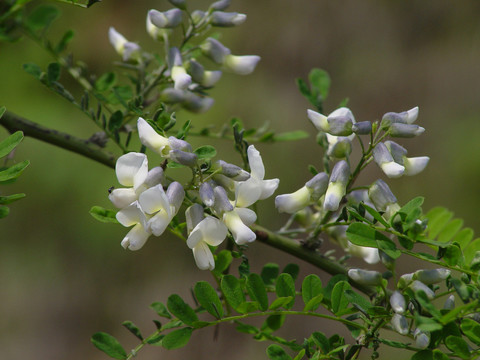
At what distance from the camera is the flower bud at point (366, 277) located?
0.65m

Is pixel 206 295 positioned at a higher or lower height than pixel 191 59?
lower

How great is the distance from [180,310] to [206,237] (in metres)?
0.10

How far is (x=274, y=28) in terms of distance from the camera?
342cm

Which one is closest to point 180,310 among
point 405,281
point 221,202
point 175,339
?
point 175,339

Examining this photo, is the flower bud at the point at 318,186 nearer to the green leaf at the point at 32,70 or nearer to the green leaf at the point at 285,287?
the green leaf at the point at 285,287

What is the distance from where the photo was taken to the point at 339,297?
0.68m

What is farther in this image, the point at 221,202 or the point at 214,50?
the point at 214,50

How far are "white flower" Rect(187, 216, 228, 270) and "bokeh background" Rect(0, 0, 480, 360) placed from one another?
1.93 m

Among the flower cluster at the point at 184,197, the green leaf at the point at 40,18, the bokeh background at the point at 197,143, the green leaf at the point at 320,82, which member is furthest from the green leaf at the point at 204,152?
the bokeh background at the point at 197,143

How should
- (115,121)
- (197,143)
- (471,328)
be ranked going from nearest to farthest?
(471,328) → (115,121) → (197,143)

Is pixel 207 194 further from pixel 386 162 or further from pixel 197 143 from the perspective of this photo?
pixel 197 143

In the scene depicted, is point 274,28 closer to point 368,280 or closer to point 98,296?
point 98,296

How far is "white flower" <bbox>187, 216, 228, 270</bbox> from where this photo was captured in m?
0.60

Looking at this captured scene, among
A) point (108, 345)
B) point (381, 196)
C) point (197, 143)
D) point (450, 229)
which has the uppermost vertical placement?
point (381, 196)
